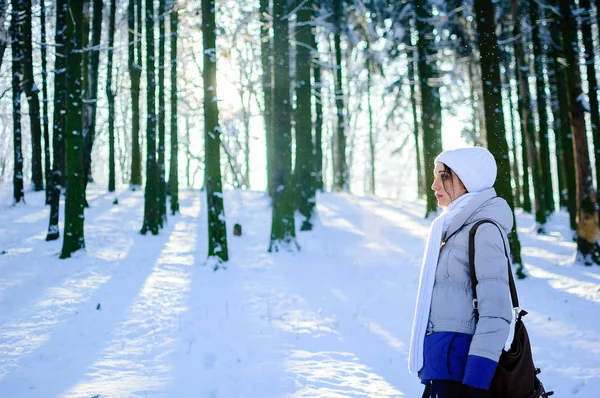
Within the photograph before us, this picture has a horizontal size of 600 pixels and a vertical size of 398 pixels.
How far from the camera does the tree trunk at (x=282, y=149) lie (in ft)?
35.3

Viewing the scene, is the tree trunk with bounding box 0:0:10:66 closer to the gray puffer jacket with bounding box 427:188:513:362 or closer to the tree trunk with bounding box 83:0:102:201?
the tree trunk with bounding box 83:0:102:201

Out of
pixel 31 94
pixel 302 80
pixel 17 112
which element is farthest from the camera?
pixel 31 94

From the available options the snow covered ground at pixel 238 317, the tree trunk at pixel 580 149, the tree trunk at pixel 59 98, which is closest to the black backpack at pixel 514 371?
the snow covered ground at pixel 238 317

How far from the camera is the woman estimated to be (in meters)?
2.12

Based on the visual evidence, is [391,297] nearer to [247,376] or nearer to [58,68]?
[247,376]

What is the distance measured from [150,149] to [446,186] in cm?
1178

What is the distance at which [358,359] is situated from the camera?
528 cm

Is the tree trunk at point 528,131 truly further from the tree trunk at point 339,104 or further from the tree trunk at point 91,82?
the tree trunk at point 91,82

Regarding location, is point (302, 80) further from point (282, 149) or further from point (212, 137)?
point (212, 137)

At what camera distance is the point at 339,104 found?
1992cm

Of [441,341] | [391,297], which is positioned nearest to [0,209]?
[391,297]

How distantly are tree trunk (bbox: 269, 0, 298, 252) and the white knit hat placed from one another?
8299 mm

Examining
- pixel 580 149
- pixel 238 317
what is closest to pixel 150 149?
pixel 238 317

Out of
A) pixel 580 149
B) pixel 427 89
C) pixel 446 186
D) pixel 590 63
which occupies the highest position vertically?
pixel 427 89
